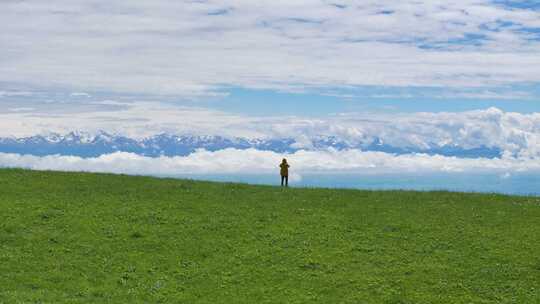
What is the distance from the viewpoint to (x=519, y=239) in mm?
37531

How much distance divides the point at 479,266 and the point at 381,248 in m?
5.22

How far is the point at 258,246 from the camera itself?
1383 inches

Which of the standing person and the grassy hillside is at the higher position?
the standing person

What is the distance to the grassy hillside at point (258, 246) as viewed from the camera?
96.5 feet

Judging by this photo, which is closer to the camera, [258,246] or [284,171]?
[258,246]

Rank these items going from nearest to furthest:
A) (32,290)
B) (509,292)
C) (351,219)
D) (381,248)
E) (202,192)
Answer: (32,290) < (509,292) < (381,248) < (351,219) < (202,192)

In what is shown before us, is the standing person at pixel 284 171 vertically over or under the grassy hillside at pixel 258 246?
over

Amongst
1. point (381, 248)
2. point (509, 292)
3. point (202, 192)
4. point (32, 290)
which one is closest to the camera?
point (32, 290)

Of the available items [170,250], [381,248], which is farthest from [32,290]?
[381,248]

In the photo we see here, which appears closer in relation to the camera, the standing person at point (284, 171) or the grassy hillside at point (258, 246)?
the grassy hillside at point (258, 246)

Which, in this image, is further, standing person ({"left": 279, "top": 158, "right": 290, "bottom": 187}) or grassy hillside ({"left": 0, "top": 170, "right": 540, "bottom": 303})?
standing person ({"left": 279, "top": 158, "right": 290, "bottom": 187})

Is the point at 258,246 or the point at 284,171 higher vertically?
the point at 284,171

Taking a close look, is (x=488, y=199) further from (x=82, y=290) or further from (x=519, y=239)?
(x=82, y=290)

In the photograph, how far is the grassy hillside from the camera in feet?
96.5
